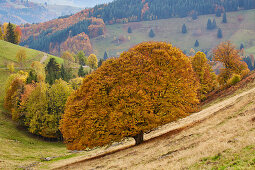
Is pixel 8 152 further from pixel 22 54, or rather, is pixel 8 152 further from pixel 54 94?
pixel 22 54

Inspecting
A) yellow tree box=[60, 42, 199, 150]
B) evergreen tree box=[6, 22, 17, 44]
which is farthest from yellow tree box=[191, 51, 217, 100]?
evergreen tree box=[6, 22, 17, 44]

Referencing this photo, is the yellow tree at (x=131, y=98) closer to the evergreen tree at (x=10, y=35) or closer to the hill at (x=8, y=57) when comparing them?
the hill at (x=8, y=57)

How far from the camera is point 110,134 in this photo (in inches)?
1332

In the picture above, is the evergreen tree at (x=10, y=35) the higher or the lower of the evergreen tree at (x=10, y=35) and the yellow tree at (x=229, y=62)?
the higher

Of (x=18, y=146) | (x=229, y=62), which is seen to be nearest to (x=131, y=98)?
(x=18, y=146)

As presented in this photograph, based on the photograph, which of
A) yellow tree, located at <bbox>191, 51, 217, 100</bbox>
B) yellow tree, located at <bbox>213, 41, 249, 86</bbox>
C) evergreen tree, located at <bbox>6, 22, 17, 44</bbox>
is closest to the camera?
yellow tree, located at <bbox>213, 41, 249, 86</bbox>

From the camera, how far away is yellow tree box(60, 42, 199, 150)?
32469 millimetres

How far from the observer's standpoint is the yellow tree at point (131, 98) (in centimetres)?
3247

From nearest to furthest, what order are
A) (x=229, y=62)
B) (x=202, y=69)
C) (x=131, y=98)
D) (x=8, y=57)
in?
(x=131, y=98)
(x=202, y=69)
(x=229, y=62)
(x=8, y=57)

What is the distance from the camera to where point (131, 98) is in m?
32.9

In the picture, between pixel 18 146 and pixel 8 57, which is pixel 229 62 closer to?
pixel 18 146

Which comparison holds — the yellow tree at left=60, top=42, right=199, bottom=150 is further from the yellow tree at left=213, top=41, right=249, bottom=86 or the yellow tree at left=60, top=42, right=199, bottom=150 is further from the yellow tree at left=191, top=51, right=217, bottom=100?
the yellow tree at left=213, top=41, right=249, bottom=86

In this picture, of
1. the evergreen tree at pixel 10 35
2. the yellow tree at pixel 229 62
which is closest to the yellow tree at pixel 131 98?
the yellow tree at pixel 229 62

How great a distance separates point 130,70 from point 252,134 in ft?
64.2
